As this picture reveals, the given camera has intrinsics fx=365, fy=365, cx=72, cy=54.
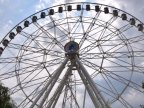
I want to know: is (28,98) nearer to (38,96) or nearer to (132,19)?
(38,96)

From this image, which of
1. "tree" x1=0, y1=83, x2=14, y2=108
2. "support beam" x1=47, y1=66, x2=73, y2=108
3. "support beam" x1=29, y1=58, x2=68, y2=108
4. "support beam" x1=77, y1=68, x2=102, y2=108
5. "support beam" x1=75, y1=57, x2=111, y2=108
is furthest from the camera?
"support beam" x1=47, y1=66, x2=73, y2=108

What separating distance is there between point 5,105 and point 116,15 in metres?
15.5

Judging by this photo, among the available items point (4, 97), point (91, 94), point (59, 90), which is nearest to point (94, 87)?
point (91, 94)

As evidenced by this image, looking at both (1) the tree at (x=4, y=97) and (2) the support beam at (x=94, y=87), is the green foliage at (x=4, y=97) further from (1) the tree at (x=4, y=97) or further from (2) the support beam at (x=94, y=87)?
(2) the support beam at (x=94, y=87)

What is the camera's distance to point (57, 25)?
40.1 m

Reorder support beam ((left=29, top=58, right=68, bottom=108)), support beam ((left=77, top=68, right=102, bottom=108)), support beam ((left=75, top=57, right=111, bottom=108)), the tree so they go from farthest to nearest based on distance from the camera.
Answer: support beam ((left=29, top=58, right=68, bottom=108)) < support beam ((left=77, top=68, right=102, bottom=108)) < support beam ((left=75, top=57, right=111, bottom=108)) < the tree

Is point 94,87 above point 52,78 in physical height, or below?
below

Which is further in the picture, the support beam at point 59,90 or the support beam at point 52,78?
the support beam at point 59,90

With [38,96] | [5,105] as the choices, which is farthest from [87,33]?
[5,105]

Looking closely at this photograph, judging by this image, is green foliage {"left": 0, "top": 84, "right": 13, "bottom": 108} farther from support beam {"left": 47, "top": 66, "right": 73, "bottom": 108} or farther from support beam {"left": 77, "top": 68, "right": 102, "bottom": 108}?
support beam {"left": 77, "top": 68, "right": 102, "bottom": 108}

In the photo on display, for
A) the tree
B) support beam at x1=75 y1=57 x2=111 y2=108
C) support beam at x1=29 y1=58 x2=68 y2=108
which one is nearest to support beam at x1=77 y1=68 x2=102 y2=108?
support beam at x1=75 y1=57 x2=111 y2=108

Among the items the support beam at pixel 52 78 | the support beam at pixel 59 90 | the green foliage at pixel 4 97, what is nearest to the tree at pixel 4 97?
the green foliage at pixel 4 97

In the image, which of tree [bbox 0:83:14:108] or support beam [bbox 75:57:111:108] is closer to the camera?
tree [bbox 0:83:14:108]

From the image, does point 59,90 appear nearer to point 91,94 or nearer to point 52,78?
point 52,78
